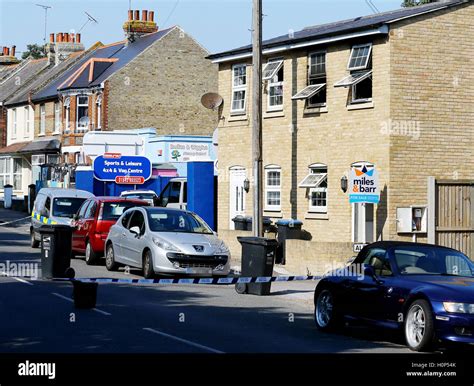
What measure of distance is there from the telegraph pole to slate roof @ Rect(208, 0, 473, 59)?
2851 millimetres

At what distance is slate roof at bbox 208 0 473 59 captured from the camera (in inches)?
1102

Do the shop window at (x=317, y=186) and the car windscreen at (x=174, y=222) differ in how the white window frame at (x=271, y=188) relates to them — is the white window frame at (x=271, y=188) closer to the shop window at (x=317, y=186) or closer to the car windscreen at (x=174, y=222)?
the shop window at (x=317, y=186)

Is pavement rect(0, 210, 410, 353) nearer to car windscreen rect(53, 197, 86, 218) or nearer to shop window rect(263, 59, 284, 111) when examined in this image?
car windscreen rect(53, 197, 86, 218)

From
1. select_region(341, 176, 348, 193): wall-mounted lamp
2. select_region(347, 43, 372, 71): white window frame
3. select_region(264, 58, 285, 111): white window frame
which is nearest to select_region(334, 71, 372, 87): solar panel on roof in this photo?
select_region(347, 43, 372, 71): white window frame

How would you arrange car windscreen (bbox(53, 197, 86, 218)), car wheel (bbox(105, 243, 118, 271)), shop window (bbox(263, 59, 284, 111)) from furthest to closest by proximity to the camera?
shop window (bbox(263, 59, 284, 111)) < car windscreen (bbox(53, 197, 86, 218)) < car wheel (bbox(105, 243, 118, 271))

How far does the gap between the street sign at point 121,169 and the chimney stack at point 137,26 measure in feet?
71.1

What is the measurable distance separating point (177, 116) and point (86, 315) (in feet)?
129

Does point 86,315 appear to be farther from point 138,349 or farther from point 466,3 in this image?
point 466,3

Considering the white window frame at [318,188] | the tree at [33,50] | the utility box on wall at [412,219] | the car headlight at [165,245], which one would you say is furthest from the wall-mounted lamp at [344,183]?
the tree at [33,50]

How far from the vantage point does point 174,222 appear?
2433 cm

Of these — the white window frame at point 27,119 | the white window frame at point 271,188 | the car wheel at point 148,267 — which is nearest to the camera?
the car wheel at point 148,267

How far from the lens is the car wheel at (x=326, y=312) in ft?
52.3

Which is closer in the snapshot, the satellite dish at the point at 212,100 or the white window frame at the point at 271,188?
the white window frame at the point at 271,188

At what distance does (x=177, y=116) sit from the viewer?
5572 centimetres
